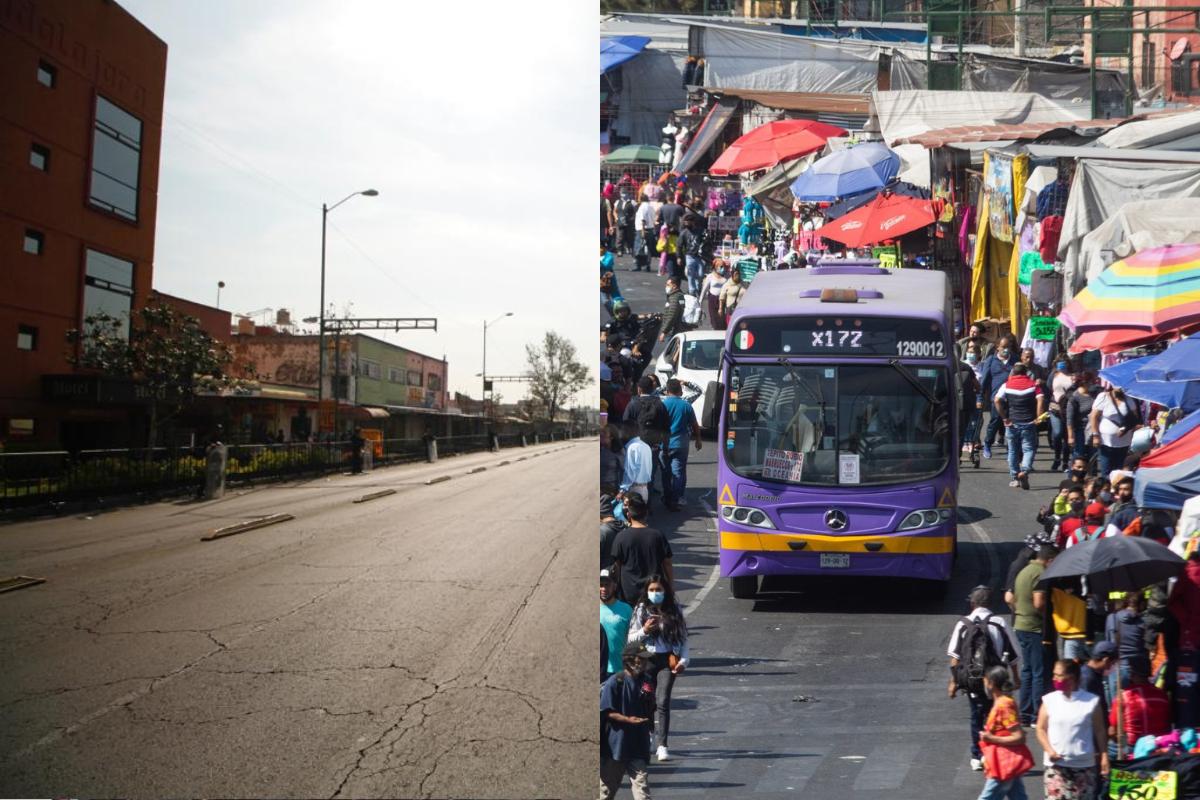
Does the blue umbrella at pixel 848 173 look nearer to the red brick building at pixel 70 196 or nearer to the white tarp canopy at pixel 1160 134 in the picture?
the white tarp canopy at pixel 1160 134

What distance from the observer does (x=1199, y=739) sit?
125 inches

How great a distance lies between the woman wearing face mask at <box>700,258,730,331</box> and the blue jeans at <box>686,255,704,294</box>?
39 mm

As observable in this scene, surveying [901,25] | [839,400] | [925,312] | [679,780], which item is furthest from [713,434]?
[901,25]

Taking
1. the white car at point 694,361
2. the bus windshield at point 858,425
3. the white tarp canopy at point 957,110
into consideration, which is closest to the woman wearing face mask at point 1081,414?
the bus windshield at point 858,425

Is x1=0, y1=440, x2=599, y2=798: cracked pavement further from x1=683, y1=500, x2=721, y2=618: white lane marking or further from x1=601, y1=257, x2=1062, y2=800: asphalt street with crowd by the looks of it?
x1=683, y1=500, x2=721, y2=618: white lane marking

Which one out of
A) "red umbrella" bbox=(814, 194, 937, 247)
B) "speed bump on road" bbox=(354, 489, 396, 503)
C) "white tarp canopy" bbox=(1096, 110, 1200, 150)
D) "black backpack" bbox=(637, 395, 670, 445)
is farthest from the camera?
"red umbrella" bbox=(814, 194, 937, 247)

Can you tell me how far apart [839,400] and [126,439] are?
246 cm

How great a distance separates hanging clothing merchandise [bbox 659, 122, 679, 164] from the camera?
131 inches

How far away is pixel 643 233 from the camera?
3.38 metres

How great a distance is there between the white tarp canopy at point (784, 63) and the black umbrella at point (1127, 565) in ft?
5.96

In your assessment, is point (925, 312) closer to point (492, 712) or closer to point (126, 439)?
point (492, 712)

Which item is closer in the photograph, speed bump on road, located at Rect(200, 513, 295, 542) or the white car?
speed bump on road, located at Rect(200, 513, 295, 542)

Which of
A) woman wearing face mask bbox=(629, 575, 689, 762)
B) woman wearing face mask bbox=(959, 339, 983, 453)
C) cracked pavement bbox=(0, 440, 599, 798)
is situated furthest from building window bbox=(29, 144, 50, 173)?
woman wearing face mask bbox=(959, 339, 983, 453)

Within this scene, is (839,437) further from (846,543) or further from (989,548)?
(989,548)
